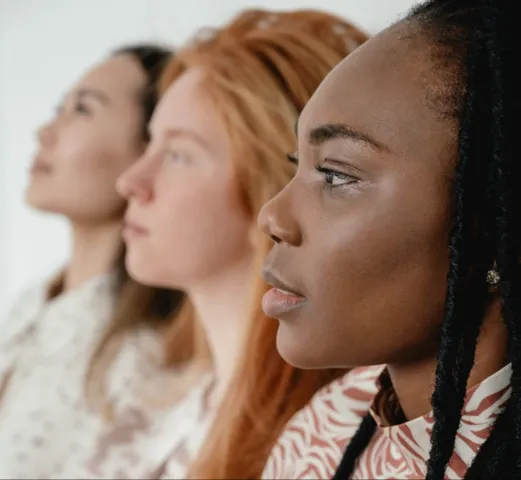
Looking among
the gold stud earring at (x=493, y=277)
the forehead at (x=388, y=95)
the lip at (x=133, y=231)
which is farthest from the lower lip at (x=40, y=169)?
the gold stud earring at (x=493, y=277)

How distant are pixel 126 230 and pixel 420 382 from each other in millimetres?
584

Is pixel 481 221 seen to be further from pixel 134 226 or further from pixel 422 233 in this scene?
pixel 134 226

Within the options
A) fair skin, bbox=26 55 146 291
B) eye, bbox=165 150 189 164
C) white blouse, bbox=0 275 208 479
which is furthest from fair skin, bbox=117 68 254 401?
fair skin, bbox=26 55 146 291

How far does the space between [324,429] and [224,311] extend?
33 centimetres

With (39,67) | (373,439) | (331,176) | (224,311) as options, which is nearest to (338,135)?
(331,176)

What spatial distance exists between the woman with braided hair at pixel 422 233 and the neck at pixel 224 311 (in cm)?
41

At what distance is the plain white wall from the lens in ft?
5.61

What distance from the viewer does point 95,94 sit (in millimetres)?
1308

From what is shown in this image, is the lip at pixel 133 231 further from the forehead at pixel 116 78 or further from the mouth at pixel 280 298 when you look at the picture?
the mouth at pixel 280 298

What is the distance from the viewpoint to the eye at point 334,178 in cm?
55

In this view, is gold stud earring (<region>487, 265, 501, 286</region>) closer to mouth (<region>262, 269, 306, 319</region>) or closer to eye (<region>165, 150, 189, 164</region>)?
mouth (<region>262, 269, 306, 319</region>)

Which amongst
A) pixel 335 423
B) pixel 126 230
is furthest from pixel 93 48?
pixel 335 423

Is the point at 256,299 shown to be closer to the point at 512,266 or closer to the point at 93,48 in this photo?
the point at 512,266

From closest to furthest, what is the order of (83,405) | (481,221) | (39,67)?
(481,221), (83,405), (39,67)
